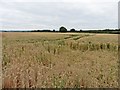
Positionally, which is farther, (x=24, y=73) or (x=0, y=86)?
(x=24, y=73)

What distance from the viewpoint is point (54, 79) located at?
427 centimetres

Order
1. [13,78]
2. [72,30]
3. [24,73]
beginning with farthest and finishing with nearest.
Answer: [72,30] < [24,73] < [13,78]

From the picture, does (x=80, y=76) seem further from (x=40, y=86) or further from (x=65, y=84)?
(x=40, y=86)

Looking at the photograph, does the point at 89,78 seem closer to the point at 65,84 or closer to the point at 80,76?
the point at 80,76

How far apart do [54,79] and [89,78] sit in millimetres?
726

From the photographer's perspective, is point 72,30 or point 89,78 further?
point 72,30

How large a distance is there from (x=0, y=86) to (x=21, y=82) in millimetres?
360

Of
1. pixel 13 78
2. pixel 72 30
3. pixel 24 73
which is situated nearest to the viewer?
pixel 13 78

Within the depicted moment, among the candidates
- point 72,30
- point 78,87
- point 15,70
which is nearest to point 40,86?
point 78,87

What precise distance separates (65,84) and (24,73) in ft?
3.01

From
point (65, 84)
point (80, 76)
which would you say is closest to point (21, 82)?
point (65, 84)

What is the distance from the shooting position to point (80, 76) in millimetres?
4578

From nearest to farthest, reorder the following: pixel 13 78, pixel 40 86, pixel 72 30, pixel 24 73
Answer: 1. pixel 40 86
2. pixel 13 78
3. pixel 24 73
4. pixel 72 30

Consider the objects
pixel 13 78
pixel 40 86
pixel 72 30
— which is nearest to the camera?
pixel 40 86
